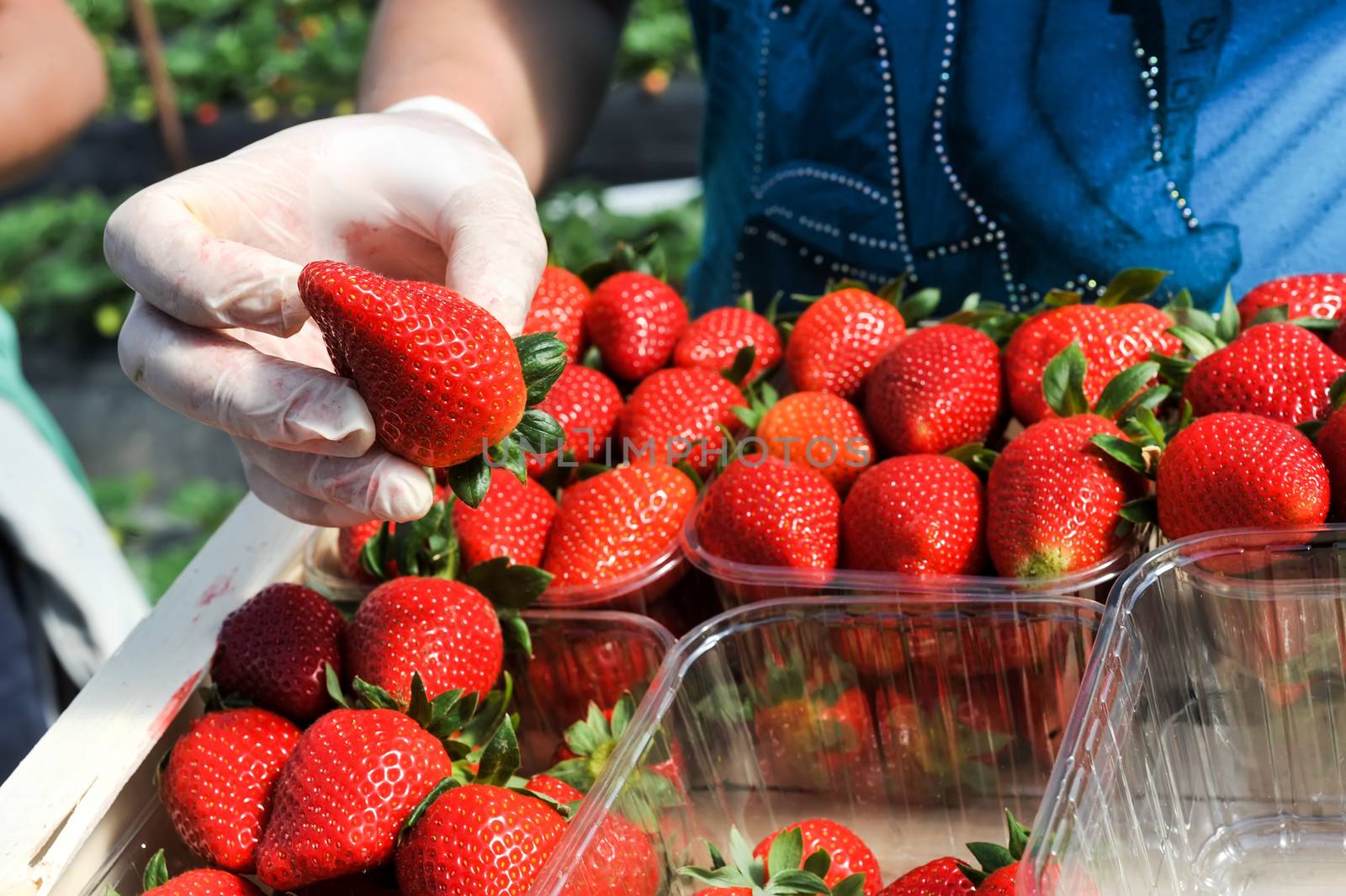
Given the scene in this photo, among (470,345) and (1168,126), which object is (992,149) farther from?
(470,345)

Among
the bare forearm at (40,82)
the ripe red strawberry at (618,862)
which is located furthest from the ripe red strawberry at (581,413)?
the bare forearm at (40,82)

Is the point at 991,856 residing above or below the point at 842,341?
below

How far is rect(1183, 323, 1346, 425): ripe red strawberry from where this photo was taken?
3.31 ft

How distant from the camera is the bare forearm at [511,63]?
59.9 inches

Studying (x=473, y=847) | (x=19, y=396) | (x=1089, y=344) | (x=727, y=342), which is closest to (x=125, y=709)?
(x=473, y=847)

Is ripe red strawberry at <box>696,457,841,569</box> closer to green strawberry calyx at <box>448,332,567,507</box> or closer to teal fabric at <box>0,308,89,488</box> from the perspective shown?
green strawberry calyx at <box>448,332,567,507</box>

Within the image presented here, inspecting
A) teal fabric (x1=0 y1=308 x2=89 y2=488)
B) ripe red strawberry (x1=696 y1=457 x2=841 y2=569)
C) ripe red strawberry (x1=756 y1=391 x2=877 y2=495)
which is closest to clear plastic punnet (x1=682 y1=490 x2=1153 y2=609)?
ripe red strawberry (x1=696 y1=457 x2=841 y2=569)

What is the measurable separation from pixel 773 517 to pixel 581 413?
0.27m

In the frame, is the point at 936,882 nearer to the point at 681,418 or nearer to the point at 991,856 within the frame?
the point at 991,856

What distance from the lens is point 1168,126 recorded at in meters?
1.29

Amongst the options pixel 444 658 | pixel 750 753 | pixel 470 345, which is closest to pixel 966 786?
pixel 750 753

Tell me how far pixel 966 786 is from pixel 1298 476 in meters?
0.36

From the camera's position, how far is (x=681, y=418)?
1.24 m

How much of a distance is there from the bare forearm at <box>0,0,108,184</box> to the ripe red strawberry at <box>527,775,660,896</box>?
1.32m
